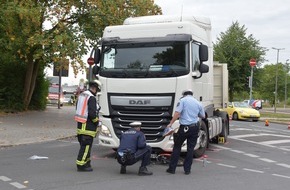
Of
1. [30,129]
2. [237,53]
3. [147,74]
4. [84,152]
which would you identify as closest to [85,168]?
[84,152]

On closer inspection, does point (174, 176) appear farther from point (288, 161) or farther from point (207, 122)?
point (288, 161)

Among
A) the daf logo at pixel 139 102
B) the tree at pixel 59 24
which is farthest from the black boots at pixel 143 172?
the tree at pixel 59 24

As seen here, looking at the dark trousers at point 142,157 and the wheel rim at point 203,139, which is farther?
the wheel rim at point 203,139

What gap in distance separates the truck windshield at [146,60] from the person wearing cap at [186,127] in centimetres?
97

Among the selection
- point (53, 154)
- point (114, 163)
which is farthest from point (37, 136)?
point (114, 163)

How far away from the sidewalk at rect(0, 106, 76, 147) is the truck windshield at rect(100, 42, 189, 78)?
4712mm

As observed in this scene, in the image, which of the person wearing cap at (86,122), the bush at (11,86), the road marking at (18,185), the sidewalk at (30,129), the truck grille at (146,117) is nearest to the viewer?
the road marking at (18,185)

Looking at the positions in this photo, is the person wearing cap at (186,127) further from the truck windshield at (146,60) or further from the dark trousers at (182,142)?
the truck windshield at (146,60)

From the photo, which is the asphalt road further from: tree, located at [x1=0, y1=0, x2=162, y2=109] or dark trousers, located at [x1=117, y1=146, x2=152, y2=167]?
tree, located at [x1=0, y1=0, x2=162, y2=109]

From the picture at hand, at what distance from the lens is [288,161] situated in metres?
10.7

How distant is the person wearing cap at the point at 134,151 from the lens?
329 inches

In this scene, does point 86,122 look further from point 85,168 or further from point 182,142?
point 182,142

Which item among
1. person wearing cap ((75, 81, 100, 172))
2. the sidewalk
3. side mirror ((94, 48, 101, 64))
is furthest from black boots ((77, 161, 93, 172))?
the sidewalk

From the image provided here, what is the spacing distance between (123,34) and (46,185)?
13.8ft
